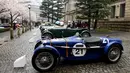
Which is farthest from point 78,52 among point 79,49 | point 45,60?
point 45,60

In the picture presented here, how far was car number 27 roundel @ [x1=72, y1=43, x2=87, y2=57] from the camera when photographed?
638 cm

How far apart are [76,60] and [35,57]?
5.06 feet

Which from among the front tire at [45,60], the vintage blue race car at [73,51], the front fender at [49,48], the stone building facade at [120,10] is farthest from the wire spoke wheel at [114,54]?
the stone building facade at [120,10]

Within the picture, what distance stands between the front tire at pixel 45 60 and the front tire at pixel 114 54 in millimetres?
2143

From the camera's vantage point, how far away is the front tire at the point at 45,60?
19.5ft

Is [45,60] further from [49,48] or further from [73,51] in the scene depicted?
[73,51]

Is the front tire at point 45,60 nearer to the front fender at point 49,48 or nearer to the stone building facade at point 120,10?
the front fender at point 49,48

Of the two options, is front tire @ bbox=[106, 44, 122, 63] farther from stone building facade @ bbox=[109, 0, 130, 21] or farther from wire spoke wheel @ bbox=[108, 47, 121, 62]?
stone building facade @ bbox=[109, 0, 130, 21]

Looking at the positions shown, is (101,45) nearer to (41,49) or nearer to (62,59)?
(62,59)

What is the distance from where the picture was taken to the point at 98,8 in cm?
2506

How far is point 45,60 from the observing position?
6004 mm

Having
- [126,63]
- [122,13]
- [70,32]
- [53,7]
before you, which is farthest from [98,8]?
[53,7]

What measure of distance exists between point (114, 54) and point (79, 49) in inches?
59.6

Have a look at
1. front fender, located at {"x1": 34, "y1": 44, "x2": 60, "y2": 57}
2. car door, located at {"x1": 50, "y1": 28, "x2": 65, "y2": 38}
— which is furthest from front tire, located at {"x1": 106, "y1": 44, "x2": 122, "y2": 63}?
car door, located at {"x1": 50, "y1": 28, "x2": 65, "y2": 38}
